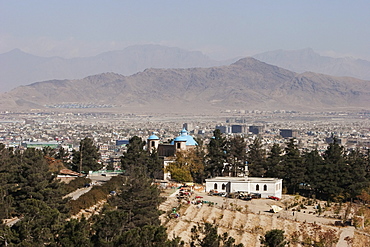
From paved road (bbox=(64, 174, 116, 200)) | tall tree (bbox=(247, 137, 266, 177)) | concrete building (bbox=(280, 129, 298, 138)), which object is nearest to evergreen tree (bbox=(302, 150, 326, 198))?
tall tree (bbox=(247, 137, 266, 177))

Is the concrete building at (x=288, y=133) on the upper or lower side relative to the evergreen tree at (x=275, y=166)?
lower

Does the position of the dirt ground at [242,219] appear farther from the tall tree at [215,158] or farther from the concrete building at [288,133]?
the concrete building at [288,133]

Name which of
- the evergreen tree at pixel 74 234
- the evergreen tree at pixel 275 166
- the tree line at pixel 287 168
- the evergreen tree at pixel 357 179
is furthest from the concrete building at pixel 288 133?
the evergreen tree at pixel 74 234

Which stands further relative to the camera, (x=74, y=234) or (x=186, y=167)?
(x=186, y=167)

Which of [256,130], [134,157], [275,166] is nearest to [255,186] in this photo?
[275,166]

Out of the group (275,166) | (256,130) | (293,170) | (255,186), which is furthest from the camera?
(256,130)

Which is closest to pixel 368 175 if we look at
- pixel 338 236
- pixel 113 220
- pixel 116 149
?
pixel 338 236

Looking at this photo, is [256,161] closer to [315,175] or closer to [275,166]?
[275,166]

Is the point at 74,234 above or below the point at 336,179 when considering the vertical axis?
above

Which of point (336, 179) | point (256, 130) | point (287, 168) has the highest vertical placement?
point (287, 168)
